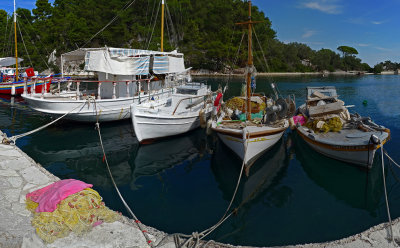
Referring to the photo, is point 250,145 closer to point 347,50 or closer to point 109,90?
point 109,90

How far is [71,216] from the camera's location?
595cm

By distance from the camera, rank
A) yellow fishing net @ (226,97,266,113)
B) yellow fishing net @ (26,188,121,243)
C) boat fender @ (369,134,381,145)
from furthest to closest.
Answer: yellow fishing net @ (226,97,266,113) → boat fender @ (369,134,381,145) → yellow fishing net @ (26,188,121,243)

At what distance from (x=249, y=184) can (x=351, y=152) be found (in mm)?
5017

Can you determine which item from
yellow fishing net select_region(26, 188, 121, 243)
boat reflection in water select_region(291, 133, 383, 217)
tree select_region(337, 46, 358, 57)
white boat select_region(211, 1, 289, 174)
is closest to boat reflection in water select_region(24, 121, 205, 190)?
white boat select_region(211, 1, 289, 174)

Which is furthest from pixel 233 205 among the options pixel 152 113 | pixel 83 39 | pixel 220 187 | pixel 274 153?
pixel 83 39

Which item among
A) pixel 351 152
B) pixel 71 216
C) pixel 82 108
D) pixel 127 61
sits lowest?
pixel 71 216

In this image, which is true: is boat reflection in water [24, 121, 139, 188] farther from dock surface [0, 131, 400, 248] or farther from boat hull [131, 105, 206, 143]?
dock surface [0, 131, 400, 248]

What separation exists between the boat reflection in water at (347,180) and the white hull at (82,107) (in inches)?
466

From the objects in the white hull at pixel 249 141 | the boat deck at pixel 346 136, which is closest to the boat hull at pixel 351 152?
the boat deck at pixel 346 136

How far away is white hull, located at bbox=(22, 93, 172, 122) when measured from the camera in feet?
53.3

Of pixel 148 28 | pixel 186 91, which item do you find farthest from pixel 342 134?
pixel 148 28

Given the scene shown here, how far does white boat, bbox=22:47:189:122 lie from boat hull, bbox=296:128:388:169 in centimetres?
1120

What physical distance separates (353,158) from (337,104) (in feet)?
13.5

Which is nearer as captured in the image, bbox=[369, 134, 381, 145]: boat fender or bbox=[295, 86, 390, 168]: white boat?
bbox=[369, 134, 381, 145]: boat fender
